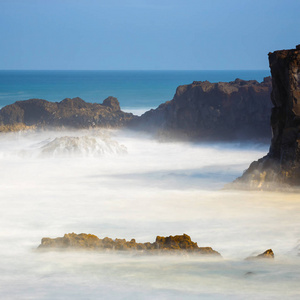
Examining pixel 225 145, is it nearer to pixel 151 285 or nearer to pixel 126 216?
pixel 126 216

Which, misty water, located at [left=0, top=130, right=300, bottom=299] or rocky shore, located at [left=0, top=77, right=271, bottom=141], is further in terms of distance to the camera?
rocky shore, located at [left=0, top=77, right=271, bottom=141]

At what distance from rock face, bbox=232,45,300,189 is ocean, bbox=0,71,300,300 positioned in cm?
49

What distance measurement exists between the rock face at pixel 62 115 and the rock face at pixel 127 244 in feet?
65.5

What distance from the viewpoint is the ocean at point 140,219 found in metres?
6.68

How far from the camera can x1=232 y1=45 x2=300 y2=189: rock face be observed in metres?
13.7

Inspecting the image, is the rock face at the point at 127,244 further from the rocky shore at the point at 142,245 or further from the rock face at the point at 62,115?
the rock face at the point at 62,115

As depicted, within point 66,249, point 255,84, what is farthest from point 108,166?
point 66,249

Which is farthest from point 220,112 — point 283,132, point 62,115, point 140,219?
point 140,219

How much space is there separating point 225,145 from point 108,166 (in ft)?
23.0

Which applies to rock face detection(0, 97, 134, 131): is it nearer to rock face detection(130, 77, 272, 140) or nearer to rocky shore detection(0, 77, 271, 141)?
rocky shore detection(0, 77, 271, 141)

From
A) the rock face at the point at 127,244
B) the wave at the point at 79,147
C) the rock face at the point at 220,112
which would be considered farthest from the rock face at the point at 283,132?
the rock face at the point at 220,112

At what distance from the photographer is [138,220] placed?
457 inches

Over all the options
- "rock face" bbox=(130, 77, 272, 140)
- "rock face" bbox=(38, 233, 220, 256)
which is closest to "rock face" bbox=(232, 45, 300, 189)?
"rock face" bbox=(38, 233, 220, 256)

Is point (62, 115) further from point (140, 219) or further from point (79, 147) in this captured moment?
point (140, 219)
